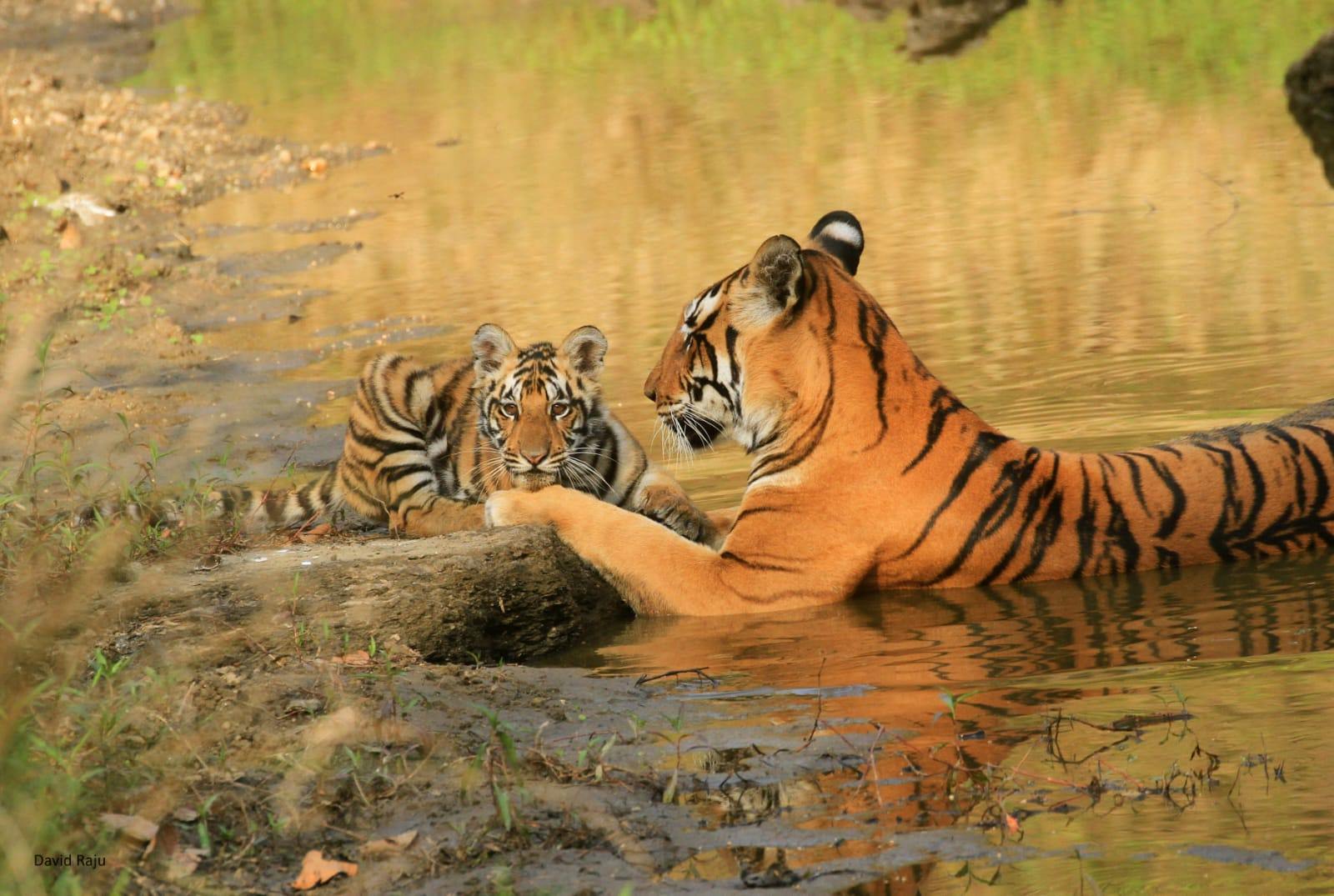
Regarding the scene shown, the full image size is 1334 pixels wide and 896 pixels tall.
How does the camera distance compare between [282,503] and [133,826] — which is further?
[282,503]

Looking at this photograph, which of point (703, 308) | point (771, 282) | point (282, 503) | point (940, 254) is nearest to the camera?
point (771, 282)

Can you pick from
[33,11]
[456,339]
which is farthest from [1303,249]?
[33,11]

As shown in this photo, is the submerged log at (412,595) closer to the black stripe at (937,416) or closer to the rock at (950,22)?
the black stripe at (937,416)

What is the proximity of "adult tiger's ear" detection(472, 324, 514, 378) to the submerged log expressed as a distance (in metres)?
0.87

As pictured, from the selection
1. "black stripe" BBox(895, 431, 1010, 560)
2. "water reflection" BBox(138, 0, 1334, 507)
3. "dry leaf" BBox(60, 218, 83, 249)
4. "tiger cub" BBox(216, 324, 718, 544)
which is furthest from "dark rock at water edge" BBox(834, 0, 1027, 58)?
"black stripe" BBox(895, 431, 1010, 560)

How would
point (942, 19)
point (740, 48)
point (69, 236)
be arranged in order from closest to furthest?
point (69, 236), point (740, 48), point (942, 19)

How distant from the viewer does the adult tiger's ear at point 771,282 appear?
17.2ft

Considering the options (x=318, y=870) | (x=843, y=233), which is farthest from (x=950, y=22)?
(x=318, y=870)

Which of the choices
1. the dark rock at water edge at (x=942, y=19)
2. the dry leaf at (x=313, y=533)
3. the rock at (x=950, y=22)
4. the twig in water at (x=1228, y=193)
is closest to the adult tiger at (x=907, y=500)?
the dry leaf at (x=313, y=533)

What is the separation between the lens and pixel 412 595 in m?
4.79

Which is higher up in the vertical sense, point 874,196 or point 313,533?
point 874,196

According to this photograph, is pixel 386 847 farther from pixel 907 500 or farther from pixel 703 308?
pixel 703 308

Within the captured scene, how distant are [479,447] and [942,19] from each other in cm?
1633

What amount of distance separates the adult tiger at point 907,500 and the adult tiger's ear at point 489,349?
79 centimetres
